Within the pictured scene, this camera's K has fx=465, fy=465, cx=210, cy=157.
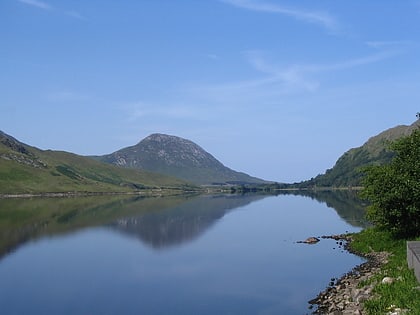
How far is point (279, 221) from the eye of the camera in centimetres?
10888

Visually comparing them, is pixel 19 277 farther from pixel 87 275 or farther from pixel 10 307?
pixel 10 307

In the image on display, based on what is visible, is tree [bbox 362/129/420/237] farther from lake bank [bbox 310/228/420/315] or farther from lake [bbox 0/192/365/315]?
lake [bbox 0/192/365/315]

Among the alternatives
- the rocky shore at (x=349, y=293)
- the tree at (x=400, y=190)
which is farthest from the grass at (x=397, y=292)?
the tree at (x=400, y=190)

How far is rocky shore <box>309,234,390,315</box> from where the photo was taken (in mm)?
29016

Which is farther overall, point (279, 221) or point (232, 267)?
point (279, 221)

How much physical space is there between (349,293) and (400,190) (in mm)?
13721

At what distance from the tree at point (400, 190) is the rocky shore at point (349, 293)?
379cm

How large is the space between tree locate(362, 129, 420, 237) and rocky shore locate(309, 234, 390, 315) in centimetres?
379

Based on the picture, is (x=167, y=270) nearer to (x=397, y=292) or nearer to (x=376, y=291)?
(x=376, y=291)

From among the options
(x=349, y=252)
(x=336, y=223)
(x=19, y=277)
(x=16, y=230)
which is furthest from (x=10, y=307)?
(x=336, y=223)

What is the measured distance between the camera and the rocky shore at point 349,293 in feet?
95.2

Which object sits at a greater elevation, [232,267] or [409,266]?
[409,266]

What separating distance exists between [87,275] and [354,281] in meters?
27.2

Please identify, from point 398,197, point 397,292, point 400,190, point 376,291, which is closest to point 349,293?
point 376,291
